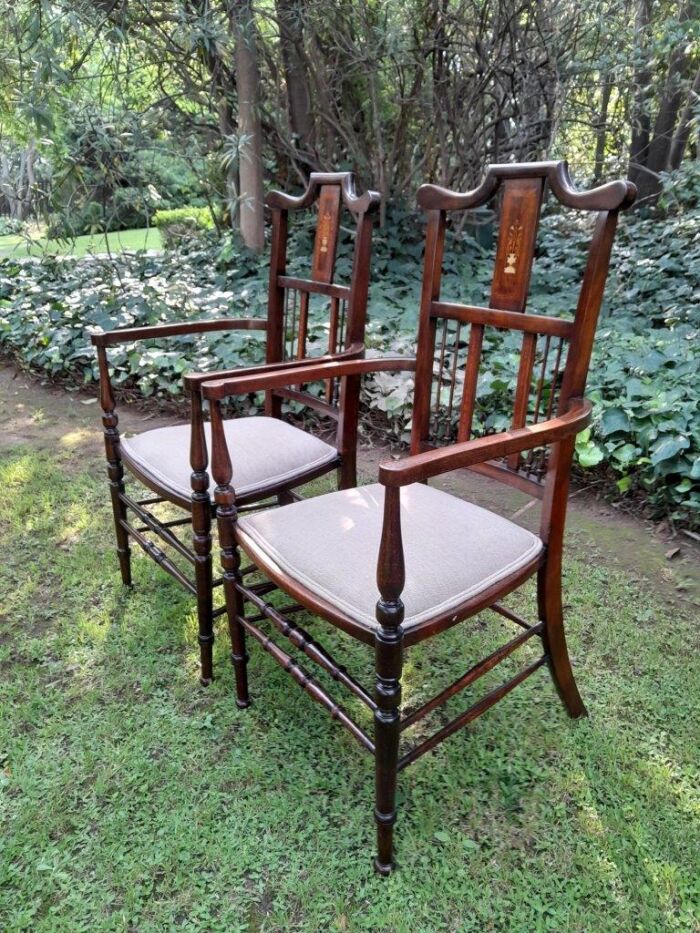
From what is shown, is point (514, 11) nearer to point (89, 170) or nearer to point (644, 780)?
point (89, 170)

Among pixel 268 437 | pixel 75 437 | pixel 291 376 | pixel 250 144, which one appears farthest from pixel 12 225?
pixel 291 376

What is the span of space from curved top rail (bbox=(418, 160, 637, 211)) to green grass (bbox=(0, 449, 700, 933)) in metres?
1.07

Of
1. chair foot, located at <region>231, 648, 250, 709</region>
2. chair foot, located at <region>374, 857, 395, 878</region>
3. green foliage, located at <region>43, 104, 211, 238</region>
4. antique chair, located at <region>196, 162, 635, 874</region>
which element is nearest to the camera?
antique chair, located at <region>196, 162, 635, 874</region>

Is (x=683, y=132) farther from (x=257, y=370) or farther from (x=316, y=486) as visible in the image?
(x=257, y=370)

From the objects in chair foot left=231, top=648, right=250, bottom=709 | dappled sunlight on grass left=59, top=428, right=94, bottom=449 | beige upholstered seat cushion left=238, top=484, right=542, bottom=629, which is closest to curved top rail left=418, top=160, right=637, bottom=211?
beige upholstered seat cushion left=238, top=484, right=542, bottom=629

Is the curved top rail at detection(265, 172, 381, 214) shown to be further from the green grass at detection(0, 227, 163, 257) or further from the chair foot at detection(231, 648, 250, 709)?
the green grass at detection(0, 227, 163, 257)

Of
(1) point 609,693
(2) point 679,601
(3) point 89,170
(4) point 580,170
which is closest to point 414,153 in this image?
(3) point 89,170

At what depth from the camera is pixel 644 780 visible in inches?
50.8

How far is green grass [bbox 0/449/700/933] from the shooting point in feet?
3.57

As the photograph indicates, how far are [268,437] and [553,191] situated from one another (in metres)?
0.85

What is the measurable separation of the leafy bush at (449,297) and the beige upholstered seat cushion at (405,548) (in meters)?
1.18

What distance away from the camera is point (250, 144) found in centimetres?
435

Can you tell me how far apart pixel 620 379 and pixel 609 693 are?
1423 millimetres

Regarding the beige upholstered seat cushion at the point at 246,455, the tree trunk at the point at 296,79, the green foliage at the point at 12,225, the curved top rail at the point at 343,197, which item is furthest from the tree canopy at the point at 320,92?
the beige upholstered seat cushion at the point at 246,455
